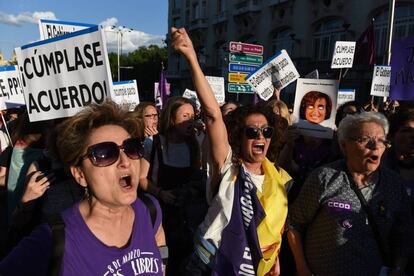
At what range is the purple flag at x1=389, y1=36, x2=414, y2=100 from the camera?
14.5ft

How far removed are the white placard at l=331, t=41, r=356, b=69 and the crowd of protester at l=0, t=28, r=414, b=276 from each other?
6460 mm

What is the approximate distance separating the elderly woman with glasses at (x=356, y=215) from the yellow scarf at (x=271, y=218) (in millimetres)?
122

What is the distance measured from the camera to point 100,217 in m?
1.72

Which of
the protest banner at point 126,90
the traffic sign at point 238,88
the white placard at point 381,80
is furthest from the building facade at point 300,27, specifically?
the protest banner at point 126,90

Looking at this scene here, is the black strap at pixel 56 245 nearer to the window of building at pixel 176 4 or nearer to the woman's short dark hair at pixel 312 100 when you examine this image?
the woman's short dark hair at pixel 312 100

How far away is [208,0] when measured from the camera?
1585 inches

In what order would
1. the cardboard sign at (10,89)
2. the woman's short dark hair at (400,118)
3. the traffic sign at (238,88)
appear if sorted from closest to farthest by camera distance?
1. the woman's short dark hair at (400,118)
2. the cardboard sign at (10,89)
3. the traffic sign at (238,88)

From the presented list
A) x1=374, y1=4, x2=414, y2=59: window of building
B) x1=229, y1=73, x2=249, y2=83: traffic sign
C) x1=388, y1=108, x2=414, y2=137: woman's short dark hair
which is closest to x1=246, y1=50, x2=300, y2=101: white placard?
x1=229, y1=73, x2=249, y2=83: traffic sign

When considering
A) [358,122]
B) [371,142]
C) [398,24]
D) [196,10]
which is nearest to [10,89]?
[358,122]

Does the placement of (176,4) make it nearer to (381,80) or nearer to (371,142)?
(381,80)

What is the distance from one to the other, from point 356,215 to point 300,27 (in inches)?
1082

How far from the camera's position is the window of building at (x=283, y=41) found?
2865 cm

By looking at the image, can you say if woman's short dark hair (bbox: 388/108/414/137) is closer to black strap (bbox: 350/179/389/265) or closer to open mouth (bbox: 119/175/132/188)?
black strap (bbox: 350/179/389/265)

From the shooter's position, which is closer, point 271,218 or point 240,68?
point 271,218
